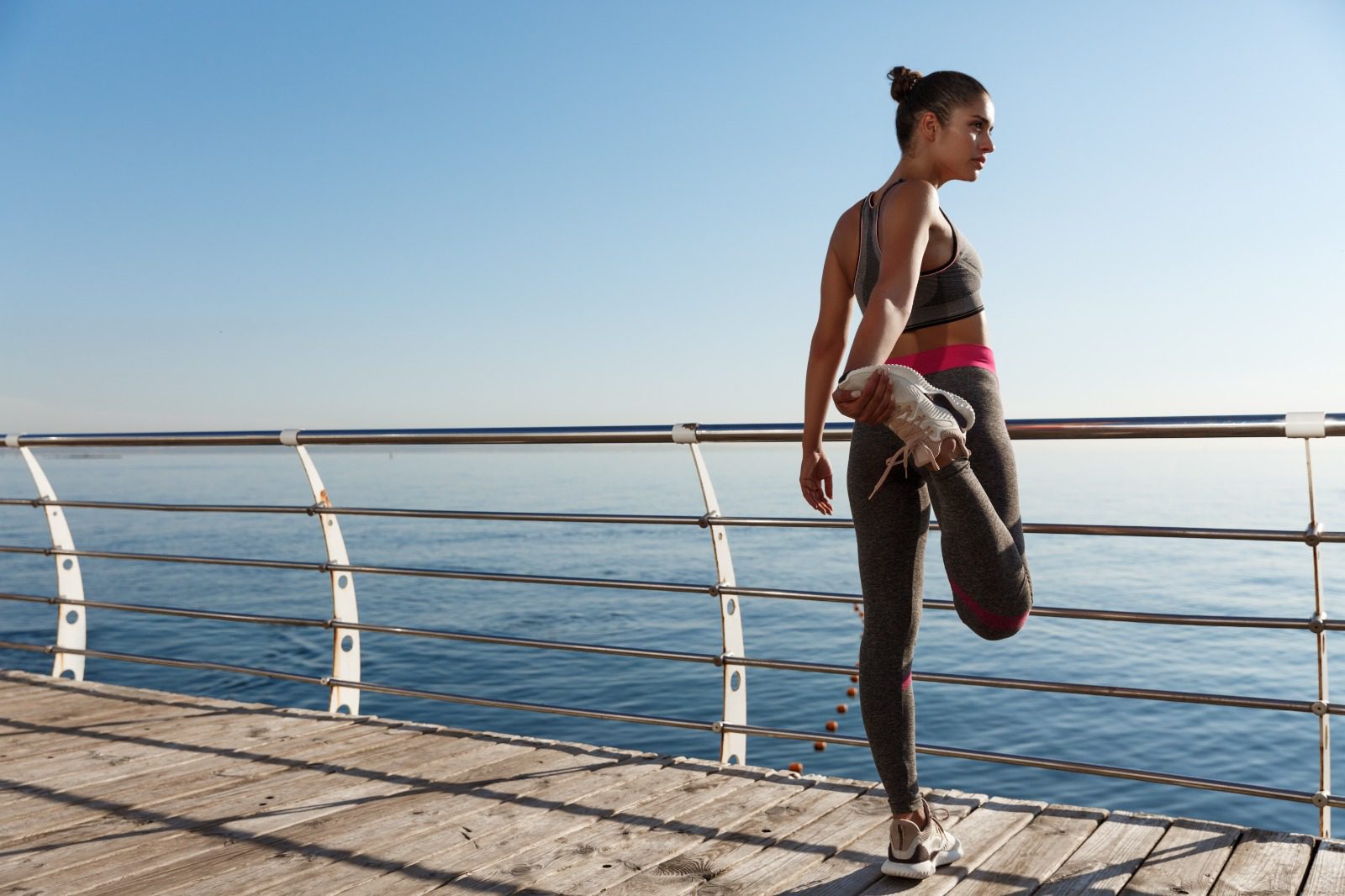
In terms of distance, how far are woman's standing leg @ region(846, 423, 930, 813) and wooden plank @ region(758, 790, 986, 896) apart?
0.51ft

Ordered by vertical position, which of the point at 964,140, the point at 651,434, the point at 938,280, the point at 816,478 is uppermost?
the point at 964,140

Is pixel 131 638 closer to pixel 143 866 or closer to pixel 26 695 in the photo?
pixel 26 695

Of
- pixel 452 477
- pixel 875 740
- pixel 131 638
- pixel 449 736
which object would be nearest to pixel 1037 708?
pixel 449 736

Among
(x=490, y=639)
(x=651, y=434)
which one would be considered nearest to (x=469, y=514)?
(x=490, y=639)

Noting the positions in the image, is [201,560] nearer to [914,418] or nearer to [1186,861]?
[914,418]

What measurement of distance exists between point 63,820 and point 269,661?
38.0 feet

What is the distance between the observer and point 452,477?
50156 millimetres

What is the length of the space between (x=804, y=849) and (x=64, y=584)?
10.9 feet

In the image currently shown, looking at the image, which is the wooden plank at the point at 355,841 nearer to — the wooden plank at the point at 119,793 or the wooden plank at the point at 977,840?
the wooden plank at the point at 119,793

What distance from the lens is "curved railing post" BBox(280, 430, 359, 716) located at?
11.2 ft

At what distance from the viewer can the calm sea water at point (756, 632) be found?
9438 millimetres

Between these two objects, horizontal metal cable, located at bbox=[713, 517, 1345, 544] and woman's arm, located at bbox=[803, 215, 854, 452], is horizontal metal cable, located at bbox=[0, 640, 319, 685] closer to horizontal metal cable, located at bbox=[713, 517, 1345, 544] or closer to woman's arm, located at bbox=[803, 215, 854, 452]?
horizontal metal cable, located at bbox=[713, 517, 1345, 544]

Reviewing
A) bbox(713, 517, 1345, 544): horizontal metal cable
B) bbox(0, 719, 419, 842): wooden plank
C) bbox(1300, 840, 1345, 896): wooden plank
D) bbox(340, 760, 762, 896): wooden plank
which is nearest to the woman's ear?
bbox(713, 517, 1345, 544): horizontal metal cable

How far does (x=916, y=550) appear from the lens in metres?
1.86
